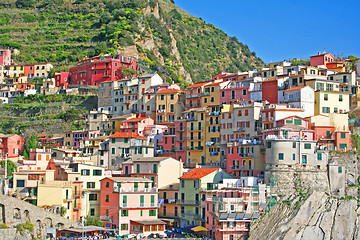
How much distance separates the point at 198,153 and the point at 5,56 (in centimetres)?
5930

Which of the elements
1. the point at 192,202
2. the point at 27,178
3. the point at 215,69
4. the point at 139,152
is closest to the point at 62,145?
the point at 139,152

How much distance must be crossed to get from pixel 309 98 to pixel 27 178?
35.0m

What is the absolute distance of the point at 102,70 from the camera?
11256 cm

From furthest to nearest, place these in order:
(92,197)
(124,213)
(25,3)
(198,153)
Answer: (25,3) → (198,153) → (92,197) → (124,213)

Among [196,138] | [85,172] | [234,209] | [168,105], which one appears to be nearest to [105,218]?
[85,172]

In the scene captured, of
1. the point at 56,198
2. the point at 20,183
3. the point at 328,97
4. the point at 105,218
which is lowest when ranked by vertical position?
the point at 105,218

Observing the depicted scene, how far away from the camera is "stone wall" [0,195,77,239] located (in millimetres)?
66744

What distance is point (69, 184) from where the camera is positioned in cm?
7475

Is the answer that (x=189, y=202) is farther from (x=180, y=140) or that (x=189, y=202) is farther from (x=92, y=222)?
(x=180, y=140)

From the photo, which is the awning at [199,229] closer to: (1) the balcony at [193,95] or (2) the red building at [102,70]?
(1) the balcony at [193,95]

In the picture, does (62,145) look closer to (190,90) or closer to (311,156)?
(190,90)

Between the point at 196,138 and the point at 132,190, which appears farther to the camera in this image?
the point at 196,138

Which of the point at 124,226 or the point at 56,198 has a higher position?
the point at 56,198

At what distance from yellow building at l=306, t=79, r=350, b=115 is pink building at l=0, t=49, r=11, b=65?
68.5m
